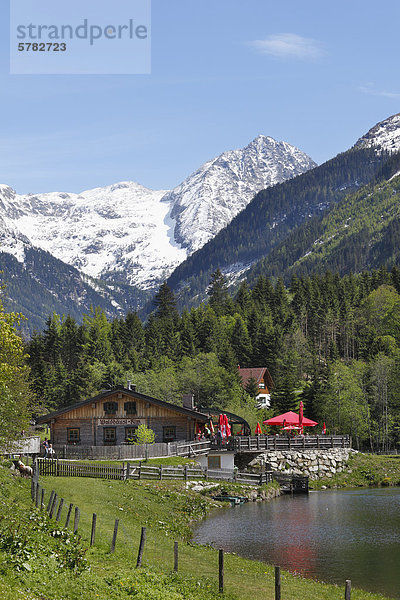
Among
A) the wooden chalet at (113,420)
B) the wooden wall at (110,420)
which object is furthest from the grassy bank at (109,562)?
the wooden wall at (110,420)

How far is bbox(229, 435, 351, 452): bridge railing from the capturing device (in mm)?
69312

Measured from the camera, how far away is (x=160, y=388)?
110m

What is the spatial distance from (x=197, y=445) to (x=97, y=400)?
471 inches

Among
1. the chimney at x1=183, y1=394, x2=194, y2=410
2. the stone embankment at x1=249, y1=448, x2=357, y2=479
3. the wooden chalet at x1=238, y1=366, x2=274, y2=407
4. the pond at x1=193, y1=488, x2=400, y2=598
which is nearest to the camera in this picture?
the pond at x1=193, y1=488, x2=400, y2=598

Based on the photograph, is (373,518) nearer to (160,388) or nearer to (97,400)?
(97,400)

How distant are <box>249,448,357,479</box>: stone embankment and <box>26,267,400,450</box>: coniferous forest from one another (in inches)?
810

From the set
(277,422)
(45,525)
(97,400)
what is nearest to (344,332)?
(277,422)

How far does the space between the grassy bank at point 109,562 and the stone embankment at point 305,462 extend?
28415 mm

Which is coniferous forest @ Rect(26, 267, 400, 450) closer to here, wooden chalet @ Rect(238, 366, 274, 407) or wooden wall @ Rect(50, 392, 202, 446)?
wooden chalet @ Rect(238, 366, 274, 407)

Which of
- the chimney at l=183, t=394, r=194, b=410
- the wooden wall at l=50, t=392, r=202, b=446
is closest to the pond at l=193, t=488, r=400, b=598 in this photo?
the wooden wall at l=50, t=392, r=202, b=446

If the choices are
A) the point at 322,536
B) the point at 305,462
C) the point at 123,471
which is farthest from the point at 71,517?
the point at 305,462

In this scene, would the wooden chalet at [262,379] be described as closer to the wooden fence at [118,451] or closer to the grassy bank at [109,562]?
the wooden fence at [118,451]

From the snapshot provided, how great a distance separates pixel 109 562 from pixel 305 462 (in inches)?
1861

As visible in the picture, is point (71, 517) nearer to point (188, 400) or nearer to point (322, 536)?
point (322, 536)
